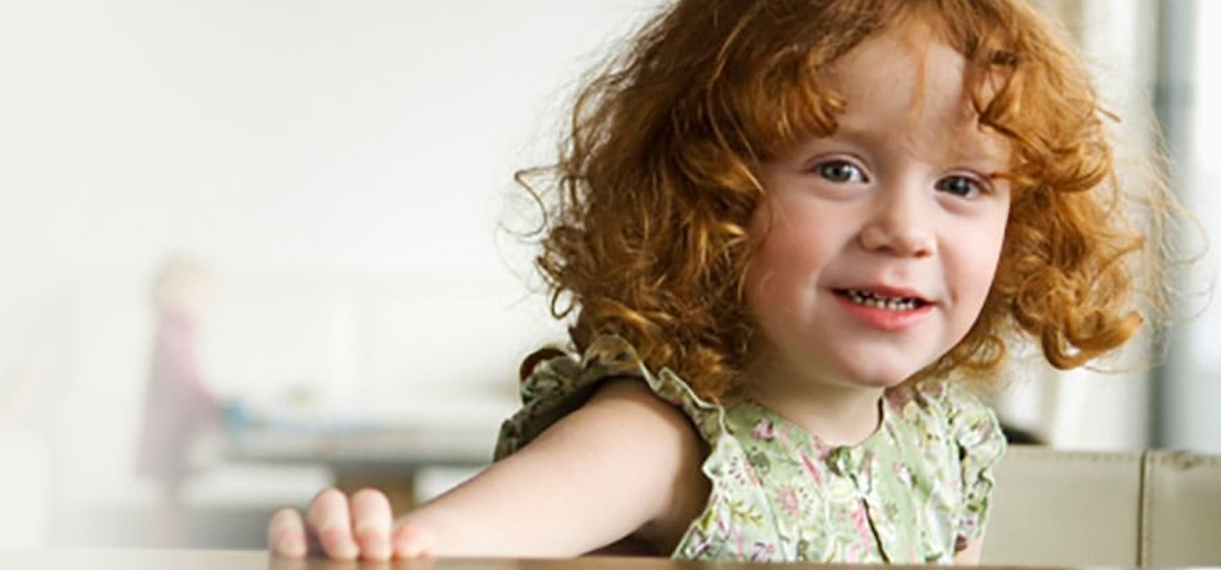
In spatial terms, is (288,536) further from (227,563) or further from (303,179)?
(303,179)

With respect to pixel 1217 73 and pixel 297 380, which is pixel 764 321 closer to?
pixel 1217 73

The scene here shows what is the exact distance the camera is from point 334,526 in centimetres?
80

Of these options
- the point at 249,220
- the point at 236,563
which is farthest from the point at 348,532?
the point at 249,220

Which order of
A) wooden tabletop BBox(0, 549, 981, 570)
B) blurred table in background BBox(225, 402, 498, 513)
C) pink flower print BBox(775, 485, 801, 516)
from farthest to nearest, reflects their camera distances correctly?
1. blurred table in background BBox(225, 402, 498, 513)
2. pink flower print BBox(775, 485, 801, 516)
3. wooden tabletop BBox(0, 549, 981, 570)

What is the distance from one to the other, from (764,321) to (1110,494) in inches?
23.2

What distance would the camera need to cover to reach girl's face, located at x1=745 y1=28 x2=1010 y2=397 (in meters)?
1.19

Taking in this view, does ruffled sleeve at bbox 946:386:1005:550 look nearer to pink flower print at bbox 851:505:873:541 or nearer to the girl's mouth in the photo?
pink flower print at bbox 851:505:873:541

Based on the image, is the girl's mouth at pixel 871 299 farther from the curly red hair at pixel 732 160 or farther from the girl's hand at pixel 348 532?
the girl's hand at pixel 348 532

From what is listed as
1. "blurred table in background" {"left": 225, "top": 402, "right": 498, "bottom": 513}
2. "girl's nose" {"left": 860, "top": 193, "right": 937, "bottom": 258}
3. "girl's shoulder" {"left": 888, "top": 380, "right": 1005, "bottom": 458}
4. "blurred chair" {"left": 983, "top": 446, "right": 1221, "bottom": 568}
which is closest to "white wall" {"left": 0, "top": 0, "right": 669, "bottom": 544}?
"blurred table in background" {"left": 225, "top": 402, "right": 498, "bottom": 513}

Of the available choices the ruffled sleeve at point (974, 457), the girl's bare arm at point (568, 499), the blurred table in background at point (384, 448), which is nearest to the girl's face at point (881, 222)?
the girl's bare arm at point (568, 499)

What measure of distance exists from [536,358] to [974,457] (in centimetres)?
34

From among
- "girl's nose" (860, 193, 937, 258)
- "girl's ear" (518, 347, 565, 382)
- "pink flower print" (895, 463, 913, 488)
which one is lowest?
"pink flower print" (895, 463, 913, 488)

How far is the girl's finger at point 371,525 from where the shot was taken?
798 mm

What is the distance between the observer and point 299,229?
7906mm
